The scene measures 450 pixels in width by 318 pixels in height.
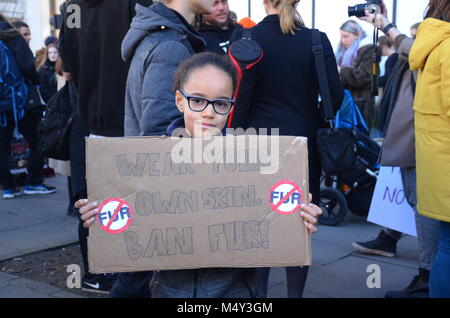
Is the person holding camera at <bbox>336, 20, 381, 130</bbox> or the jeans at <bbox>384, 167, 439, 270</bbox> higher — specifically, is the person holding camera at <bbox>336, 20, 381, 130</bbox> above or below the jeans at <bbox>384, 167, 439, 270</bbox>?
above

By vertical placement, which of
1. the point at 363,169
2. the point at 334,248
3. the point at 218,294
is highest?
the point at 218,294

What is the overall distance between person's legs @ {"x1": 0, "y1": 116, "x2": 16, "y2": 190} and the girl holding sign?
5.10 meters

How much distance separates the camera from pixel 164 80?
99.1 inches

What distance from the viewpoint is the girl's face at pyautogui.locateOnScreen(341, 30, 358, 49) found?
8.32 meters

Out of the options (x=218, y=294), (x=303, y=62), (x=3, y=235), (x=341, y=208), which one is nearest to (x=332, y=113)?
(x=303, y=62)

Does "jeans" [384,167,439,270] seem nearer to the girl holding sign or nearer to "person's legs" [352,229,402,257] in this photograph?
"person's legs" [352,229,402,257]

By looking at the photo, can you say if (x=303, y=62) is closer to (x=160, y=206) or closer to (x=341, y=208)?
(x=160, y=206)

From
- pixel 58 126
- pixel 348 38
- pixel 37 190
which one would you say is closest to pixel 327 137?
pixel 58 126

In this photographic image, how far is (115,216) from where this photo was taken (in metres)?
1.90

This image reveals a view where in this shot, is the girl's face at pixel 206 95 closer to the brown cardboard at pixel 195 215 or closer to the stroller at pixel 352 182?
the brown cardboard at pixel 195 215

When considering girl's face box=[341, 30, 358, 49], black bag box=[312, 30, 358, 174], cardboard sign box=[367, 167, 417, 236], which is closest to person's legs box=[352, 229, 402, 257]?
cardboard sign box=[367, 167, 417, 236]

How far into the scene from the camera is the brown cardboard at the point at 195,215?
1908mm
